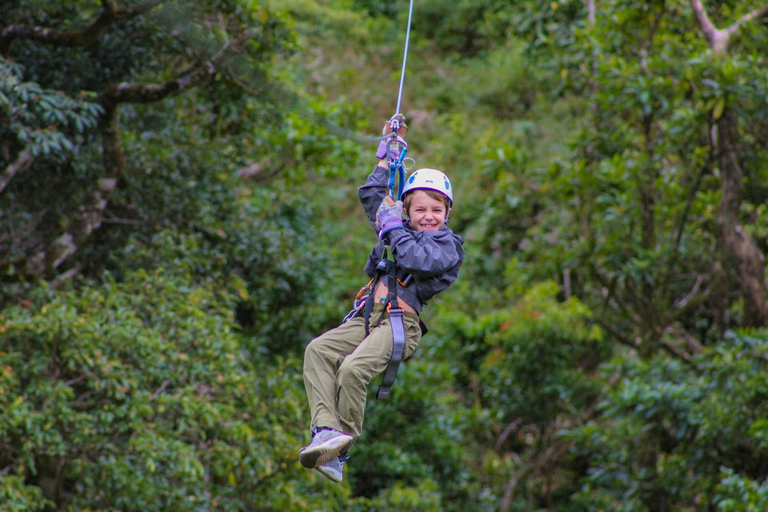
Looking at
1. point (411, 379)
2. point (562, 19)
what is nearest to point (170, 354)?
point (411, 379)

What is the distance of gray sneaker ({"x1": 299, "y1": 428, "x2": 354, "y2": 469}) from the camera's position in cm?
363

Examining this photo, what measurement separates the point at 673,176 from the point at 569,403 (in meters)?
3.50

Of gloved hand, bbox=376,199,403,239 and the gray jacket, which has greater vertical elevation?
gloved hand, bbox=376,199,403,239

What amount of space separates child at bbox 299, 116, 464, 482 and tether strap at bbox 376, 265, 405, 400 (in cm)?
1

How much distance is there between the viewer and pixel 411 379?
35.0 feet

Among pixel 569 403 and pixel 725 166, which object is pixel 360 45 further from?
pixel 725 166

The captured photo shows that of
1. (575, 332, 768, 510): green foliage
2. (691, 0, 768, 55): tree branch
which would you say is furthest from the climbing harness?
(691, 0, 768, 55): tree branch

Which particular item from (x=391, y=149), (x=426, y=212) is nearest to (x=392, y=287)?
(x=426, y=212)

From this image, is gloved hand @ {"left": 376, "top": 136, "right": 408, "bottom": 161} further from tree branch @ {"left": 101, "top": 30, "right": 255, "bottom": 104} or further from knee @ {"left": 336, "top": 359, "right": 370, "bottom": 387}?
tree branch @ {"left": 101, "top": 30, "right": 255, "bottom": 104}

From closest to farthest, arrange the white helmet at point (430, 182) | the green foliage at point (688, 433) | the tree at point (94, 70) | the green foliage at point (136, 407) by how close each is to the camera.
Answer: the white helmet at point (430, 182)
the green foliage at point (136, 407)
the tree at point (94, 70)
the green foliage at point (688, 433)

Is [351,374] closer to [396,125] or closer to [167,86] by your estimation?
[396,125]

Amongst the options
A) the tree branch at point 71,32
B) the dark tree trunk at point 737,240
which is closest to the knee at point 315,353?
→ the tree branch at point 71,32

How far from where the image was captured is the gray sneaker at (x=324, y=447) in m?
3.63

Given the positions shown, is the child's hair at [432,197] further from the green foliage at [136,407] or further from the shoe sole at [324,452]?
the green foliage at [136,407]
